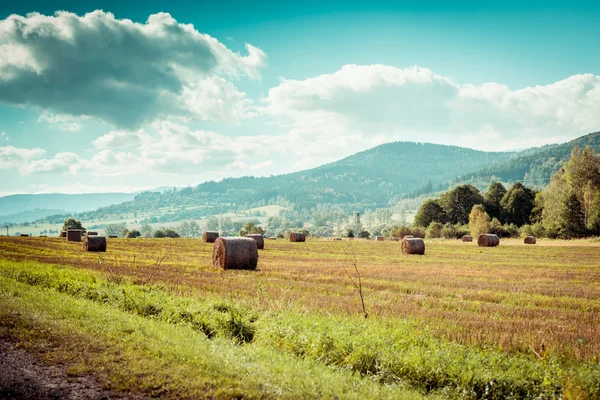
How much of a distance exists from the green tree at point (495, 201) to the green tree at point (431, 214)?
1187cm

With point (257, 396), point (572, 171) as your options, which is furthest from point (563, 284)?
point (572, 171)

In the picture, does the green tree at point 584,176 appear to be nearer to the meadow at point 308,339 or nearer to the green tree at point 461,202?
the green tree at point 461,202

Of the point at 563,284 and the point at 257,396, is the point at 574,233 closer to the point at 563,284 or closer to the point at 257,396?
the point at 563,284

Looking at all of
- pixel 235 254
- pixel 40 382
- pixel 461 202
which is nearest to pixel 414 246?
pixel 235 254

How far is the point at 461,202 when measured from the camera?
392ft

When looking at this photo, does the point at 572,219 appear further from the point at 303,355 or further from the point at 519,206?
the point at 303,355

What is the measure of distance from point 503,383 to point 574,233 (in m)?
80.9

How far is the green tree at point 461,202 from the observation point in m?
119

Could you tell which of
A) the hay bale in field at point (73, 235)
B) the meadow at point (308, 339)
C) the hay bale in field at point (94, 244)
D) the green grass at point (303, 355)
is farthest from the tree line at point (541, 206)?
the green grass at point (303, 355)

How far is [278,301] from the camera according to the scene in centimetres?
1248

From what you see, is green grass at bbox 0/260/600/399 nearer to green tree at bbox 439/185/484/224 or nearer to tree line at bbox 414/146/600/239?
tree line at bbox 414/146/600/239

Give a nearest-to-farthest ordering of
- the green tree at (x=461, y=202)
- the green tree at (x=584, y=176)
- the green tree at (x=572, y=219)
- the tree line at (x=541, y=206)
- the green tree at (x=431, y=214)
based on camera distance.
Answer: the green tree at (x=572, y=219) < the tree line at (x=541, y=206) < the green tree at (x=584, y=176) < the green tree at (x=461, y=202) < the green tree at (x=431, y=214)

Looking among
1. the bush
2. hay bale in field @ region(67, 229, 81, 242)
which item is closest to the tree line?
the bush

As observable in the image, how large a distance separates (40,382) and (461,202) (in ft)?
406
